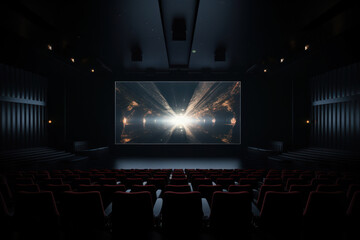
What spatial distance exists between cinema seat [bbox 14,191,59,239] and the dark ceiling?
18.0 feet

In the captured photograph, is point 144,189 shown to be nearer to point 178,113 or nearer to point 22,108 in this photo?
point 178,113

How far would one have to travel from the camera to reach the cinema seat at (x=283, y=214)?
2.29 m

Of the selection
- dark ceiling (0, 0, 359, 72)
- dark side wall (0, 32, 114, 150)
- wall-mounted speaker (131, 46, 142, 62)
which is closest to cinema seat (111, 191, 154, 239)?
dark ceiling (0, 0, 359, 72)

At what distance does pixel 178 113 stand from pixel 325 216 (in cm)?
1164

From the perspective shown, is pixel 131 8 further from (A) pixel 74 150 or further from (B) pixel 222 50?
(A) pixel 74 150

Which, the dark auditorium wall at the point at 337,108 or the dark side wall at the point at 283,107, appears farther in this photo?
the dark side wall at the point at 283,107

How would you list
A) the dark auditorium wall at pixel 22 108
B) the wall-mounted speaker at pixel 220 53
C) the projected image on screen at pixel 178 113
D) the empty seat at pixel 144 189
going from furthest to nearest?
the projected image on screen at pixel 178 113 → the dark auditorium wall at pixel 22 108 → the wall-mounted speaker at pixel 220 53 → the empty seat at pixel 144 189

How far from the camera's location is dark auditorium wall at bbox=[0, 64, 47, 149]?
1077 centimetres

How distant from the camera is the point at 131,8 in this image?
6.12 m

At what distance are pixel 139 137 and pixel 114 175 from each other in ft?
28.7

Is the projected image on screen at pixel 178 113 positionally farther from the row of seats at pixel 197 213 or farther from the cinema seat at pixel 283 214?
the cinema seat at pixel 283 214

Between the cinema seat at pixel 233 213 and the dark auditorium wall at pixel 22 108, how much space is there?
1277cm

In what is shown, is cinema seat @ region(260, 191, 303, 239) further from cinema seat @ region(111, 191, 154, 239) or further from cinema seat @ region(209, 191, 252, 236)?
cinema seat @ region(111, 191, 154, 239)

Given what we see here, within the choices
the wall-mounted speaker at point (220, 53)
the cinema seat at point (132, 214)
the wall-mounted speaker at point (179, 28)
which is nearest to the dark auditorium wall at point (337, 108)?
the wall-mounted speaker at point (220, 53)
